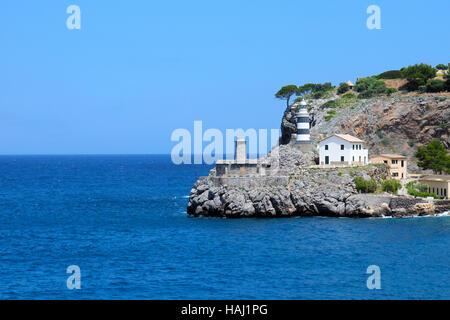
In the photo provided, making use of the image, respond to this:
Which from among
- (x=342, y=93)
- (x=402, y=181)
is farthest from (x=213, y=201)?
(x=342, y=93)

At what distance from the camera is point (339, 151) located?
68875mm

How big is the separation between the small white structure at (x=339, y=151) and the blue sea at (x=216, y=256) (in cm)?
1342

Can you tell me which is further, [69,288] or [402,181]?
[402,181]

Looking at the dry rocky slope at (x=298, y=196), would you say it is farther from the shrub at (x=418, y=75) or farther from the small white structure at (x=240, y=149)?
the shrub at (x=418, y=75)

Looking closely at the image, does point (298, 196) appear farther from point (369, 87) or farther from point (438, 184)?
point (369, 87)

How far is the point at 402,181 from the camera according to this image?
6775cm

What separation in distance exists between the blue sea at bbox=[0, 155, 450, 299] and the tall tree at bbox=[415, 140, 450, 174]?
17160 mm

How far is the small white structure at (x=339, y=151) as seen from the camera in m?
68.4

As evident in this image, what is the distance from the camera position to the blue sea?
3416 cm

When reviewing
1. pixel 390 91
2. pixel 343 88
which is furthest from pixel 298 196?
pixel 343 88

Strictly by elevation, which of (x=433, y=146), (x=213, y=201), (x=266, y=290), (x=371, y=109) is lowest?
(x=266, y=290)

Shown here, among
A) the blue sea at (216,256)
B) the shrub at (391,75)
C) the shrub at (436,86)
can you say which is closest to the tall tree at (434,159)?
the blue sea at (216,256)
